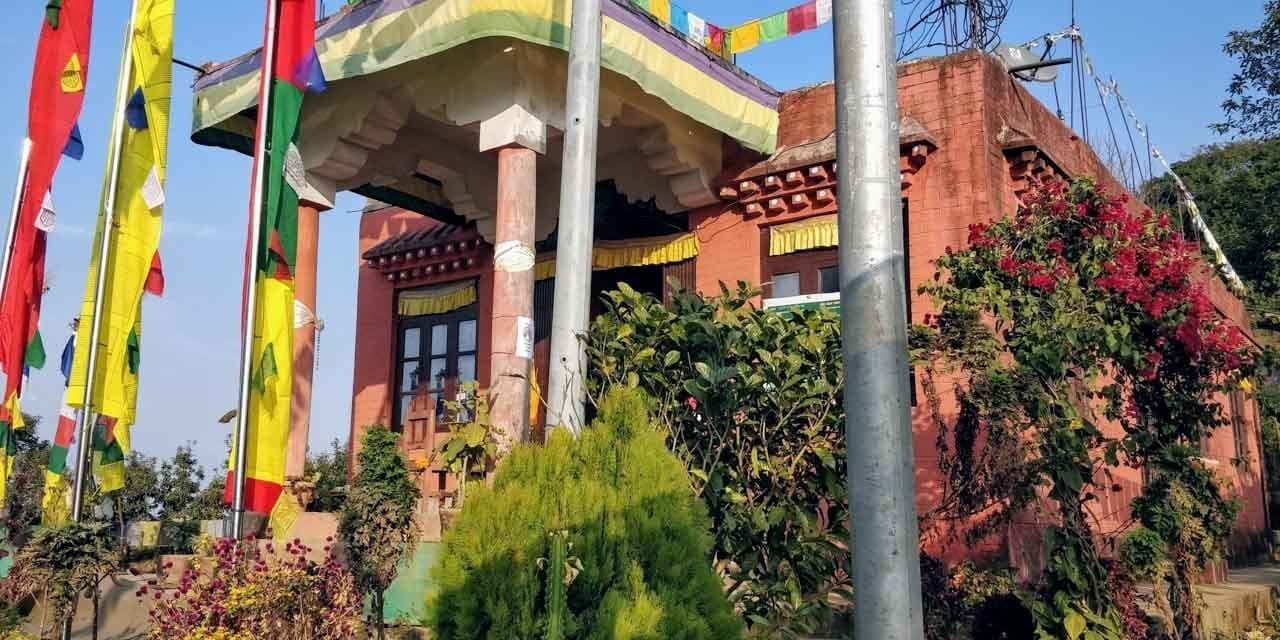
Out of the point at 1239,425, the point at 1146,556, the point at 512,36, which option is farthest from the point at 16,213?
the point at 1239,425

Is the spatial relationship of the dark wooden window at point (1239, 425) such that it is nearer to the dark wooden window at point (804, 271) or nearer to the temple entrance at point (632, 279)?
the dark wooden window at point (804, 271)

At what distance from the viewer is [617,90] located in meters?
10.3

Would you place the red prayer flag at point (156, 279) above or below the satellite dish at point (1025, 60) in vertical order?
below

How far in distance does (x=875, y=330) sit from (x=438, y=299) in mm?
12502

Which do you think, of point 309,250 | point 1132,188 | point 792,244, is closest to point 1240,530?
point 1132,188

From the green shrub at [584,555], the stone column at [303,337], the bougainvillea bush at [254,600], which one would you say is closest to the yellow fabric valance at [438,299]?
the stone column at [303,337]

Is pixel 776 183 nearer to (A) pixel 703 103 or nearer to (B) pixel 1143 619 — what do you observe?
(A) pixel 703 103

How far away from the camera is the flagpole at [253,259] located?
7.30 m

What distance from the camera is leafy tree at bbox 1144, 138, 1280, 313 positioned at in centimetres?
1981

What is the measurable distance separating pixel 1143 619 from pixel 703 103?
6.25 metres

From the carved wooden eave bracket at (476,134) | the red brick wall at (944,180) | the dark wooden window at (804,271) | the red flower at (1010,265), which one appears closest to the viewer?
the red flower at (1010,265)

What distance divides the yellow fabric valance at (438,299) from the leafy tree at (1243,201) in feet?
36.5

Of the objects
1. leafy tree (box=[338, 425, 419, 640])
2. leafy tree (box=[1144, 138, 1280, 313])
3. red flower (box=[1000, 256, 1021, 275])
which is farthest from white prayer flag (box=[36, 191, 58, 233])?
leafy tree (box=[1144, 138, 1280, 313])

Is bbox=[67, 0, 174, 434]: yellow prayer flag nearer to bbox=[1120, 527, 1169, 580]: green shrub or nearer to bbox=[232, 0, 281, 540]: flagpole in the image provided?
bbox=[232, 0, 281, 540]: flagpole
